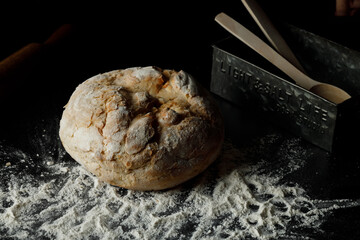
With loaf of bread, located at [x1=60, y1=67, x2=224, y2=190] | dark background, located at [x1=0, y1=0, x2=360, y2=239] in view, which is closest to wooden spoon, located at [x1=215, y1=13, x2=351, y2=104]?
dark background, located at [x1=0, y1=0, x2=360, y2=239]

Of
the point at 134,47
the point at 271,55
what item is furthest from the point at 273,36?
the point at 134,47

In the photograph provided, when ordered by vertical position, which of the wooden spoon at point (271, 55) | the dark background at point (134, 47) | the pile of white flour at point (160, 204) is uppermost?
the wooden spoon at point (271, 55)

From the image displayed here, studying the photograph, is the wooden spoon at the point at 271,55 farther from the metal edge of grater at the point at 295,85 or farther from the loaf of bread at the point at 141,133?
the loaf of bread at the point at 141,133

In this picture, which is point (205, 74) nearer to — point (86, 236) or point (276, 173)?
point (276, 173)

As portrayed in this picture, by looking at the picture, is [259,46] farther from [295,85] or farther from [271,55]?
[295,85]

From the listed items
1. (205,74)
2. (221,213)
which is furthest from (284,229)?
(205,74)

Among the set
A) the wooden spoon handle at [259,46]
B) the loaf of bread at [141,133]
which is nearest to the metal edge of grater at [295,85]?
the wooden spoon handle at [259,46]
